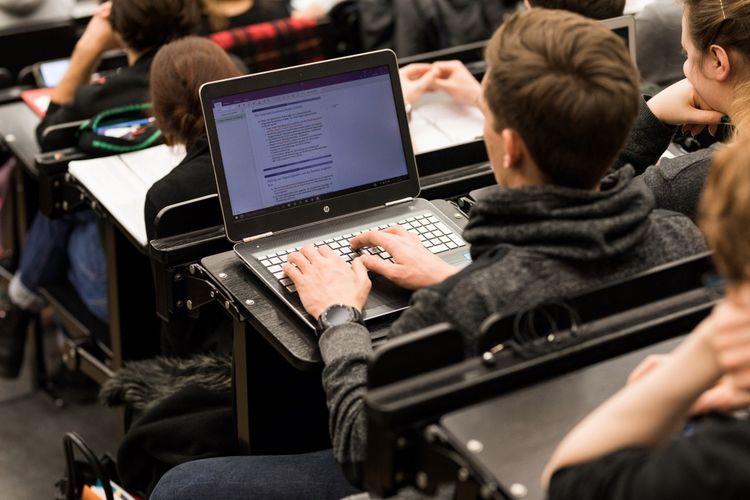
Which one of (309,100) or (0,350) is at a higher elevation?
(309,100)

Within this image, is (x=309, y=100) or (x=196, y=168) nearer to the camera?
(x=309, y=100)

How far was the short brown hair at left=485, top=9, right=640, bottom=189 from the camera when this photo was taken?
1309 millimetres

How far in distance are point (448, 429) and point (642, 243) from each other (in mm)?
398

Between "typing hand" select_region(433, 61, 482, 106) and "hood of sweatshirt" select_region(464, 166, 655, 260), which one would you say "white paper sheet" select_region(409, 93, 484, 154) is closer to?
"typing hand" select_region(433, 61, 482, 106)

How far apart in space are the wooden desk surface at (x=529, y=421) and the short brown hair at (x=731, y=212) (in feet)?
0.91

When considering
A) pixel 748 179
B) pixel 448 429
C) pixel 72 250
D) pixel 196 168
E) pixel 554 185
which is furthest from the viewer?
pixel 72 250

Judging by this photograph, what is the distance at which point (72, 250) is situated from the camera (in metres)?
2.72

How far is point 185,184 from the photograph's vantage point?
2.05m

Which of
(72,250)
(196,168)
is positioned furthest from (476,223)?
(72,250)

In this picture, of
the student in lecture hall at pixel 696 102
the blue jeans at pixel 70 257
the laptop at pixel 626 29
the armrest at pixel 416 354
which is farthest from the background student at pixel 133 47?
the armrest at pixel 416 354

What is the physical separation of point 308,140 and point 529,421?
2.60 feet

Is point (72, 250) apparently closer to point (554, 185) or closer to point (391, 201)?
point (391, 201)

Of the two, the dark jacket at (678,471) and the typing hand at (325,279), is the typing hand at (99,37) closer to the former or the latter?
the typing hand at (325,279)

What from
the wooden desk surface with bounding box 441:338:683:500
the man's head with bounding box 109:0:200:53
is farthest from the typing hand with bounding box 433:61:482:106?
the wooden desk surface with bounding box 441:338:683:500
